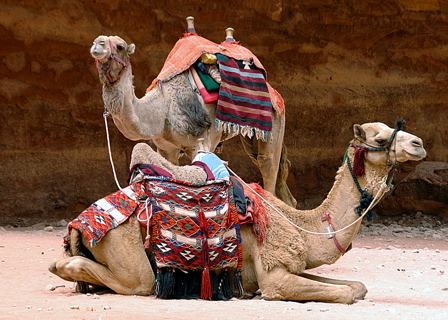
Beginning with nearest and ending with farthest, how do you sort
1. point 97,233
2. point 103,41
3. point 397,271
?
point 97,233 → point 103,41 → point 397,271

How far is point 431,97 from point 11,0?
23.5 feet

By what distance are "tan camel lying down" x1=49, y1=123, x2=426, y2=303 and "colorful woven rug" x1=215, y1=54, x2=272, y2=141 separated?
2.88 m

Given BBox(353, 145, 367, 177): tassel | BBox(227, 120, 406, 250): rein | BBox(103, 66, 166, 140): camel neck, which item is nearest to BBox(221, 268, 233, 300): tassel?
BBox(227, 120, 406, 250): rein

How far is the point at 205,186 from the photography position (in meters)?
5.18

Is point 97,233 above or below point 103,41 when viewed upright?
below

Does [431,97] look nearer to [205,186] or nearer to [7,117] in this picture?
[7,117]

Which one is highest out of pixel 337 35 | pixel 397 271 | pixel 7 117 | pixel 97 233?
pixel 337 35

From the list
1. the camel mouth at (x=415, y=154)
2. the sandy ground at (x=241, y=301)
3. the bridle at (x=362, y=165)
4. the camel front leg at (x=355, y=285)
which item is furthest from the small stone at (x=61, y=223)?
the camel mouth at (x=415, y=154)

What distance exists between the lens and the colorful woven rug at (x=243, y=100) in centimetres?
836

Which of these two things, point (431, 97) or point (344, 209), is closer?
point (344, 209)

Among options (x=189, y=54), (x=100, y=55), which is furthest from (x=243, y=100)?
(x=100, y=55)

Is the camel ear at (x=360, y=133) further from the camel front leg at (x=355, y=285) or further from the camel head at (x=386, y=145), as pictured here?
the camel front leg at (x=355, y=285)

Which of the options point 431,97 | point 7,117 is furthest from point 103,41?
point 431,97

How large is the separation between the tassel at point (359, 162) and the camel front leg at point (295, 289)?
2.87 feet
